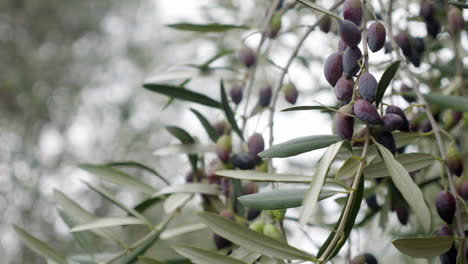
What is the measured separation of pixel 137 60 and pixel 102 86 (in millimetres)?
421

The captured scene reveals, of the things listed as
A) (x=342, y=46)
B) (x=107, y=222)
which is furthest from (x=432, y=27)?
(x=107, y=222)

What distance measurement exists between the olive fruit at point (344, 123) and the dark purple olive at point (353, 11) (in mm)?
79

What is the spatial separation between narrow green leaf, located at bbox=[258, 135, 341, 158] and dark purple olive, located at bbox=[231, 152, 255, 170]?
0.15 metres

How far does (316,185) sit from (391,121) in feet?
0.28

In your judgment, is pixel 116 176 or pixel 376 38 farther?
pixel 116 176

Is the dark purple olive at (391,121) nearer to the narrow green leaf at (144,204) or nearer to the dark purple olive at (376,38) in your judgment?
the dark purple olive at (376,38)

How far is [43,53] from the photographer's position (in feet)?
14.7

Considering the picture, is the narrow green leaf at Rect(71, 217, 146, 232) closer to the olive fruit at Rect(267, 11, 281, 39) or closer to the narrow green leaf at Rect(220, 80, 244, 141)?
the narrow green leaf at Rect(220, 80, 244, 141)

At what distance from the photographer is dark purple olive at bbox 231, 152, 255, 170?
1.83ft

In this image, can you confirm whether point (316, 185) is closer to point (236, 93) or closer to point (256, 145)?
point (256, 145)

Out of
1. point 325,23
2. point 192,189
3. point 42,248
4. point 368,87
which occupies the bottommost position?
point 42,248

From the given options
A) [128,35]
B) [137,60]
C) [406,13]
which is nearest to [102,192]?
[406,13]

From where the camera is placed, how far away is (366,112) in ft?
1.23

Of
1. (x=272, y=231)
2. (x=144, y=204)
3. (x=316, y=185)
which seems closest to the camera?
(x=316, y=185)
